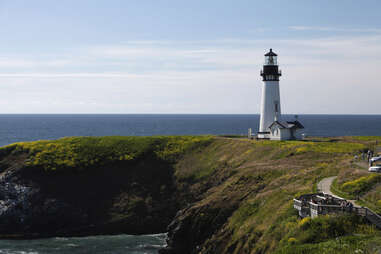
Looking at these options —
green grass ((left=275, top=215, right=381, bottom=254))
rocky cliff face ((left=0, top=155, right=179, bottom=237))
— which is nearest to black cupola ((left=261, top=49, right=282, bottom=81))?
rocky cliff face ((left=0, top=155, right=179, bottom=237))

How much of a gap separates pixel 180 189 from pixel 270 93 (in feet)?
91.1

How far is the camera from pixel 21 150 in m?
70.5

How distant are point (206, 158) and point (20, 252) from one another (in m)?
31.2

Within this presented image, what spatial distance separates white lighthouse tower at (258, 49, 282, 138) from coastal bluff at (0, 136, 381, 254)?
10.7m

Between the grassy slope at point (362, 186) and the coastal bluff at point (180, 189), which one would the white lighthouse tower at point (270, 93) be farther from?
the grassy slope at point (362, 186)

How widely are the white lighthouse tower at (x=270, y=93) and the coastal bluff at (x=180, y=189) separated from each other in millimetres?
10686

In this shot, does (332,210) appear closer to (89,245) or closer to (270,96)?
(89,245)

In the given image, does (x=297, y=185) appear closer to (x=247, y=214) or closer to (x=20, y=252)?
(x=247, y=214)

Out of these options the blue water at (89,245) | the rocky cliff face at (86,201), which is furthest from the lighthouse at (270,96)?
the blue water at (89,245)

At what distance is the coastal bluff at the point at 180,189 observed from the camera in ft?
122

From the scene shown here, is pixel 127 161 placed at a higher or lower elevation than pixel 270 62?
lower

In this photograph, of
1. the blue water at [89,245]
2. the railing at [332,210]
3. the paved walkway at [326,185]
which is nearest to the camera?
the railing at [332,210]

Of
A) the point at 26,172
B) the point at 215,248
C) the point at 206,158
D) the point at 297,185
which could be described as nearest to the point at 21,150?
the point at 26,172

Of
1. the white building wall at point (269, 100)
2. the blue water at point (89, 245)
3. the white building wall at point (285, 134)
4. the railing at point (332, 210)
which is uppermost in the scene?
the white building wall at point (269, 100)
